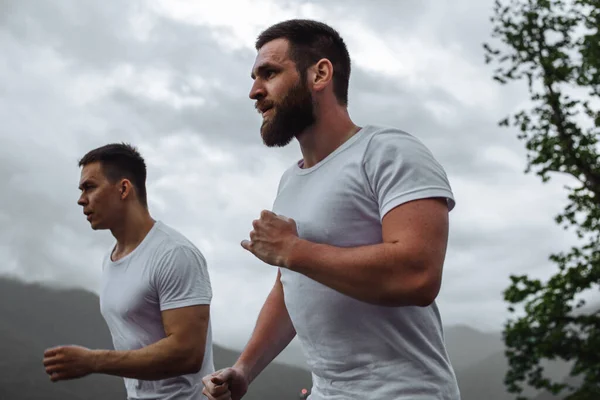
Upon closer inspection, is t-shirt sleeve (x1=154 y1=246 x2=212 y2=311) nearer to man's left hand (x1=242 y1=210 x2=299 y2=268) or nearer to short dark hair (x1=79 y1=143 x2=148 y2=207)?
short dark hair (x1=79 y1=143 x2=148 y2=207)

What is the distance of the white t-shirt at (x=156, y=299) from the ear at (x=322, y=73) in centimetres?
206

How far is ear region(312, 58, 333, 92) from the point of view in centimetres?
295

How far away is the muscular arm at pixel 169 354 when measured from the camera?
4242 millimetres

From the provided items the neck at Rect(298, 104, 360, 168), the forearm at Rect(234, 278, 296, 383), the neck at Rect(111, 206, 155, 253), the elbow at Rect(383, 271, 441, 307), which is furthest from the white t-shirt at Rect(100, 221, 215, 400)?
the elbow at Rect(383, 271, 441, 307)

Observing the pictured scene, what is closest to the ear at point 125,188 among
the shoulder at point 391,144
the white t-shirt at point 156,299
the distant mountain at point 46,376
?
the white t-shirt at point 156,299

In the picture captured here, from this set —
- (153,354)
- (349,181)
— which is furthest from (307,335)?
(153,354)

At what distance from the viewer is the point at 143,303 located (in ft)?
15.2

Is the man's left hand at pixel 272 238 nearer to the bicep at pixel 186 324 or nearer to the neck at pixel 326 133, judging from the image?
the neck at pixel 326 133

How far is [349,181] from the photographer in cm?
268

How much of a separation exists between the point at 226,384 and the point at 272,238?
0.74m

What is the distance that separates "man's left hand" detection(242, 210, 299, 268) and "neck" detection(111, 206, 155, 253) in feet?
8.91

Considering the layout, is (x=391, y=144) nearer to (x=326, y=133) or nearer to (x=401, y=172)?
(x=401, y=172)

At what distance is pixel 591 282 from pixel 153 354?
14.7 meters

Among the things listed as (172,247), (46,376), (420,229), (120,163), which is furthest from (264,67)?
(46,376)
